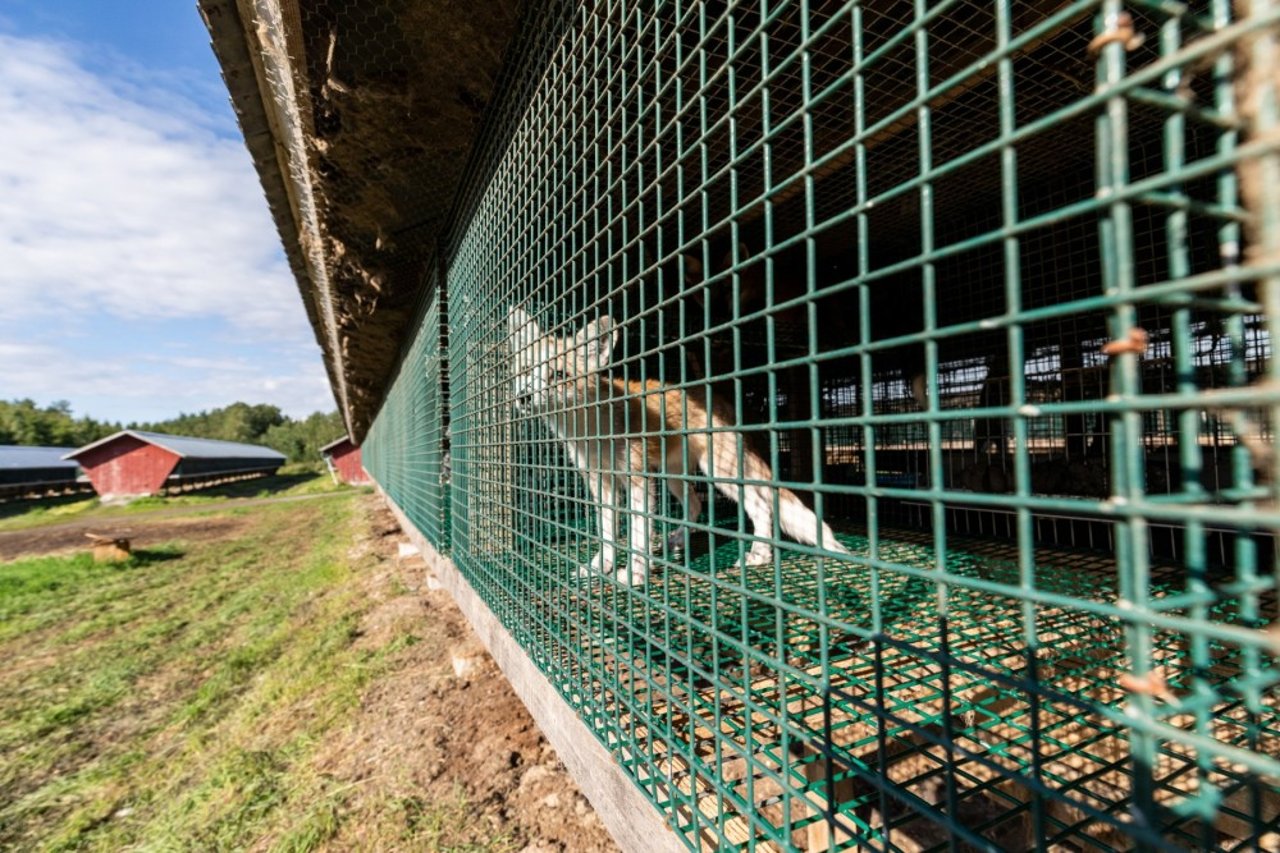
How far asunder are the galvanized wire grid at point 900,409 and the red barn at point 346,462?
34.2m

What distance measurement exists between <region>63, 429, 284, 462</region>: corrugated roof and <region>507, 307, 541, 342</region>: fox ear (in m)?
35.0

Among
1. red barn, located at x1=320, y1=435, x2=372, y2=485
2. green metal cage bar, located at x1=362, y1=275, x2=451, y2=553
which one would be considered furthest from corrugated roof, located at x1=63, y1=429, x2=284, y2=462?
green metal cage bar, located at x1=362, y1=275, x2=451, y2=553

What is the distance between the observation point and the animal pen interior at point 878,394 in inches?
21.3

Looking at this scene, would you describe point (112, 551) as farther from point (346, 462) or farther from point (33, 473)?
point (33, 473)

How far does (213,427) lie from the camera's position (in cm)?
8550

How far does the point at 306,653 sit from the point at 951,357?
564 cm

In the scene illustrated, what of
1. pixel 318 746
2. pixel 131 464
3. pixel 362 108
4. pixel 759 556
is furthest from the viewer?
pixel 131 464

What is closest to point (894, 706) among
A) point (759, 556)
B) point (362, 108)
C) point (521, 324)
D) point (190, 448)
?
point (521, 324)

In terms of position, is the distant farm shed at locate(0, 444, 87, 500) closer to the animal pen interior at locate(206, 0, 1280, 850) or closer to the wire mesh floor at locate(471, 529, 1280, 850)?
the animal pen interior at locate(206, 0, 1280, 850)

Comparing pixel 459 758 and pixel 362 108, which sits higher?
pixel 362 108

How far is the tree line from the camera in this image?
2250 inches

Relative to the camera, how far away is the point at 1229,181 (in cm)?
51

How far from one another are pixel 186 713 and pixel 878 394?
6.21m

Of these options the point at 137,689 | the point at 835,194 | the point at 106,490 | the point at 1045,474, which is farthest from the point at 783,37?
the point at 106,490
